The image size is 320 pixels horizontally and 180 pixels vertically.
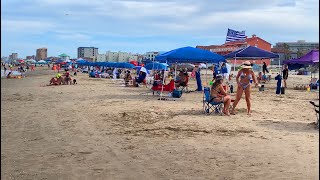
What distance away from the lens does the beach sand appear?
16.9 ft

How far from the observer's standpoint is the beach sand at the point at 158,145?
516 centimetres

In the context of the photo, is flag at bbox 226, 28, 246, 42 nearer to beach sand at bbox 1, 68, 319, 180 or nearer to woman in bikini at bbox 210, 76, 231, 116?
beach sand at bbox 1, 68, 319, 180

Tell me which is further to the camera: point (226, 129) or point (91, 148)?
point (226, 129)

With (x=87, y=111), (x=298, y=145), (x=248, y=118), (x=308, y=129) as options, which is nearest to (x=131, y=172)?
(x=298, y=145)

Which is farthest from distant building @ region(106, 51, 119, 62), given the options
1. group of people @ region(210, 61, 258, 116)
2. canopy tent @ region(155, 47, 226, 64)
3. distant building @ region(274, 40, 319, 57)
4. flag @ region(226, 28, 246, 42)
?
group of people @ region(210, 61, 258, 116)

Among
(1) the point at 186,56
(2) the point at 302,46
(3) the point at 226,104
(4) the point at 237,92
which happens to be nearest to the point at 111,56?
(2) the point at 302,46

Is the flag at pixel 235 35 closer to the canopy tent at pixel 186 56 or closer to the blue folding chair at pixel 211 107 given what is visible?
the canopy tent at pixel 186 56

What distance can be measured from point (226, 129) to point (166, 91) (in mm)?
7209

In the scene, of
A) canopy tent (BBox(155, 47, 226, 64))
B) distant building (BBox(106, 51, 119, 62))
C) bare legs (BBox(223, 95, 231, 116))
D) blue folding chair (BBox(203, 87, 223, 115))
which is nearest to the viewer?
bare legs (BBox(223, 95, 231, 116))

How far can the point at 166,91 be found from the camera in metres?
15.2

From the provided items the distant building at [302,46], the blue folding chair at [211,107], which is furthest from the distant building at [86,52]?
the blue folding chair at [211,107]

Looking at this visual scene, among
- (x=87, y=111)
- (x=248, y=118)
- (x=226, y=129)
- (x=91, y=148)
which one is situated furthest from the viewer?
(x=87, y=111)

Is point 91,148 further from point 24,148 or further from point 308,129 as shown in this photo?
point 308,129

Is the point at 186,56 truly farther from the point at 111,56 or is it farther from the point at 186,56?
the point at 111,56
